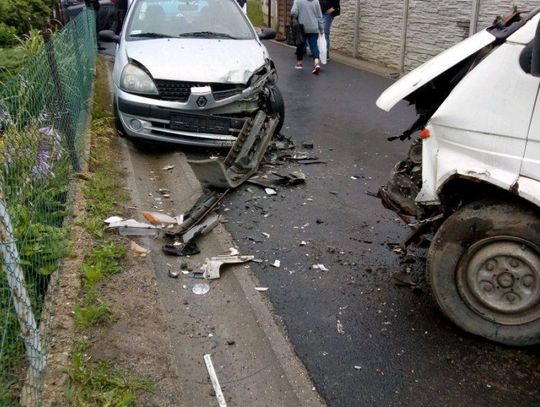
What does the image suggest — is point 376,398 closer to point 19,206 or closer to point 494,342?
point 494,342

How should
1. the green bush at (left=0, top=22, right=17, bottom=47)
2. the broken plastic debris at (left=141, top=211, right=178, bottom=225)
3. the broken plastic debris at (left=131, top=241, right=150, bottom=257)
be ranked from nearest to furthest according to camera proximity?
the broken plastic debris at (left=131, top=241, right=150, bottom=257)
the broken plastic debris at (left=141, top=211, right=178, bottom=225)
the green bush at (left=0, top=22, right=17, bottom=47)

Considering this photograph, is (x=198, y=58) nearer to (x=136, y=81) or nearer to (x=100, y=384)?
(x=136, y=81)

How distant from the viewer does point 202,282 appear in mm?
4152

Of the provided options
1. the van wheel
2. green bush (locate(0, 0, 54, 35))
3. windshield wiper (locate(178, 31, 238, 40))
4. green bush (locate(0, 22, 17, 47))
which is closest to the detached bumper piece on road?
windshield wiper (locate(178, 31, 238, 40))

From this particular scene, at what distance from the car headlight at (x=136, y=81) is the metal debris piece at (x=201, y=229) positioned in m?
2.21

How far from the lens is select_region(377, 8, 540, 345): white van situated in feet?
9.95

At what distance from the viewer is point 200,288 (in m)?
4.07

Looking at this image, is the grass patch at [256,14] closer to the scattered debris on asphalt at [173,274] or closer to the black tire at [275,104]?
the black tire at [275,104]

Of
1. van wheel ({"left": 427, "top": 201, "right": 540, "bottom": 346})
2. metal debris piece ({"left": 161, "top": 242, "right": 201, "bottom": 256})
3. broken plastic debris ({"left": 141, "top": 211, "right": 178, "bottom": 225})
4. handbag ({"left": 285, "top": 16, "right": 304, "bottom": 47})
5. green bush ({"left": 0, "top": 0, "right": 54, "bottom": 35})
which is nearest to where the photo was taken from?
van wheel ({"left": 427, "top": 201, "right": 540, "bottom": 346})

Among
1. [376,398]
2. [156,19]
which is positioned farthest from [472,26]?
[376,398]

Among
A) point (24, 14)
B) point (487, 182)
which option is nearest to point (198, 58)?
point (24, 14)

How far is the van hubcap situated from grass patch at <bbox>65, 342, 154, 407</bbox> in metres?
1.95

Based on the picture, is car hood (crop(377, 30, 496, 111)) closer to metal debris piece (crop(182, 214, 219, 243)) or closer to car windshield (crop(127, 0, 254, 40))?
metal debris piece (crop(182, 214, 219, 243))

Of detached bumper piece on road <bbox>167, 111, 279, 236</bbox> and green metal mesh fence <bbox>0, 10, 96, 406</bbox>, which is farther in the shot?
detached bumper piece on road <bbox>167, 111, 279, 236</bbox>
